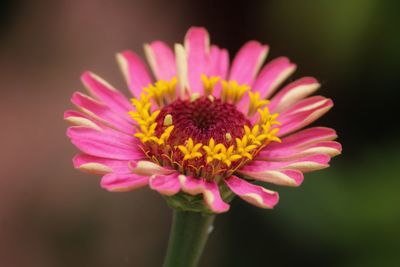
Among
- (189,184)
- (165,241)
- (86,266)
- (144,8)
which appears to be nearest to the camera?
(189,184)

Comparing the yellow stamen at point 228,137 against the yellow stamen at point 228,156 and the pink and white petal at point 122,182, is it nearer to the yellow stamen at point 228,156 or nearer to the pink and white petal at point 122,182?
the yellow stamen at point 228,156

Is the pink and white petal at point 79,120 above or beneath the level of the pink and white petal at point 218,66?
beneath

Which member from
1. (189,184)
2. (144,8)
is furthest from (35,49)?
(189,184)

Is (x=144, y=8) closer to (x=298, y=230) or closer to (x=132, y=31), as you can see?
(x=132, y=31)

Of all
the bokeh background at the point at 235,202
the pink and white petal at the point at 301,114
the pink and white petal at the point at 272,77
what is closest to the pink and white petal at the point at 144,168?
the pink and white petal at the point at 301,114

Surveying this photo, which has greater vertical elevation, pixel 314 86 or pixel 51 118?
A: pixel 51 118

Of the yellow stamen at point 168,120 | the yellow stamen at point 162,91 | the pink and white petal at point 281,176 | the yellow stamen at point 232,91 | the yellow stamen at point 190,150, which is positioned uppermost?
the yellow stamen at point 232,91
